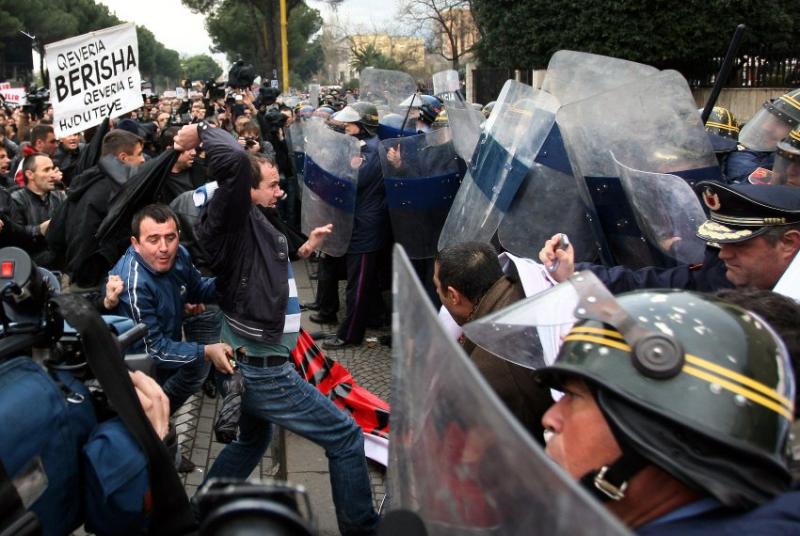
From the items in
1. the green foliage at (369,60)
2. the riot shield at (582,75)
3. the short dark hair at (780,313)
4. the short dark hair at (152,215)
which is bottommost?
the green foliage at (369,60)

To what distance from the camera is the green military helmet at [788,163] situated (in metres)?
3.35

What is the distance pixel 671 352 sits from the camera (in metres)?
1.13

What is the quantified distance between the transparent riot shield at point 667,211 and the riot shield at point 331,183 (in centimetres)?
291

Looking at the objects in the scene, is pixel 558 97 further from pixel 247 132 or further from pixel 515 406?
pixel 247 132

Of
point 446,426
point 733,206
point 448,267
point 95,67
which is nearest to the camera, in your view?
point 446,426

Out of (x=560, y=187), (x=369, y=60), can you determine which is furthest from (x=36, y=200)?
(x=369, y=60)

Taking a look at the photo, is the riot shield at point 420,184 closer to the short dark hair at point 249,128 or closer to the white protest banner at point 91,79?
the white protest banner at point 91,79

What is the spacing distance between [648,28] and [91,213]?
13.8 m

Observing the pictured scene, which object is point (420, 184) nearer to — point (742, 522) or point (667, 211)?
point (667, 211)

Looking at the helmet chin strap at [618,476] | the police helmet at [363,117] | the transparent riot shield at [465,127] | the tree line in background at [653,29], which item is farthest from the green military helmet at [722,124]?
the tree line in background at [653,29]

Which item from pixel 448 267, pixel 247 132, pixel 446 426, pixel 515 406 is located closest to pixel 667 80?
pixel 448 267

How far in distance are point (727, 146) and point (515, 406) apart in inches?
120

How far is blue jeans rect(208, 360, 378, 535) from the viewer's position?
10.3 ft

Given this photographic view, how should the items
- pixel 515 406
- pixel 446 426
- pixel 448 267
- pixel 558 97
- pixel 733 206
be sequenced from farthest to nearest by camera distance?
pixel 558 97
pixel 448 267
pixel 733 206
pixel 515 406
pixel 446 426
